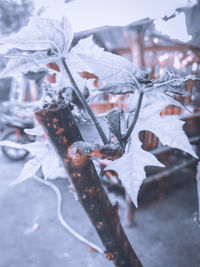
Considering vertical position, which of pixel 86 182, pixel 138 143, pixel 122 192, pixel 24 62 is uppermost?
pixel 24 62

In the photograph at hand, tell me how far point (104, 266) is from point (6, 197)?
2.25 meters

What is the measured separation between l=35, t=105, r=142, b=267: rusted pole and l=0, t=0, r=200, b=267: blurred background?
0.49ft

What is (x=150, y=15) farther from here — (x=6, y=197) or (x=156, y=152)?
(x=6, y=197)

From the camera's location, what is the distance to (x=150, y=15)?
20.5 inches

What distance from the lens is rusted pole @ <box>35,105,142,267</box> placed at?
577 millimetres

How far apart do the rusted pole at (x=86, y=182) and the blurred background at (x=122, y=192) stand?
0.15 m

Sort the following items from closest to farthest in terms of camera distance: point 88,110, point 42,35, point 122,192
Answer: point 42,35 < point 88,110 < point 122,192

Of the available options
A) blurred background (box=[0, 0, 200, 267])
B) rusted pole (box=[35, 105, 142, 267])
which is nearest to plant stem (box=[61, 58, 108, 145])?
rusted pole (box=[35, 105, 142, 267])

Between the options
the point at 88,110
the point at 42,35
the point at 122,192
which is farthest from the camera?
the point at 122,192

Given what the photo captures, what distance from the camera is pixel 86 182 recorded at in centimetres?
65

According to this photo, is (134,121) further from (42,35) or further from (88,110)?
(42,35)

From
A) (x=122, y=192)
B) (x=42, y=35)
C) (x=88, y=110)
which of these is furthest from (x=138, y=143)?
(x=122, y=192)

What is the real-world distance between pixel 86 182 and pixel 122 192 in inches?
102

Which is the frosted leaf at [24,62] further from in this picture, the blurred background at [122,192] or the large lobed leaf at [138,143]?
the large lobed leaf at [138,143]
